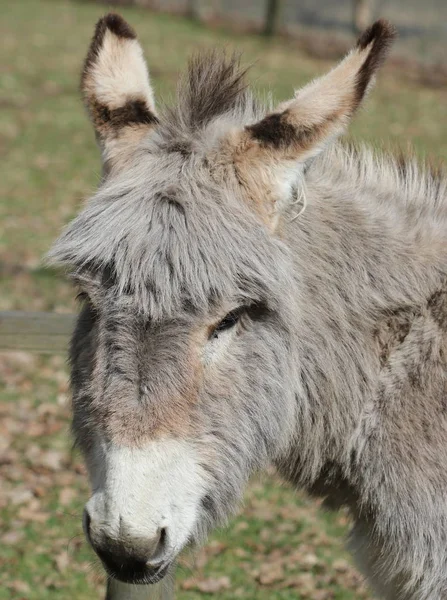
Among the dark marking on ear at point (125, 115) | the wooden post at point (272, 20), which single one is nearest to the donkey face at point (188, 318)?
the dark marking on ear at point (125, 115)

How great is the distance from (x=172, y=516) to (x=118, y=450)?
29 centimetres

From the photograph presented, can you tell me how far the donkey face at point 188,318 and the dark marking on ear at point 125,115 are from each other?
0.50 feet

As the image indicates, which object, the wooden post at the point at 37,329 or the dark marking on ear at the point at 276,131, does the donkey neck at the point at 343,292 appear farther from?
the wooden post at the point at 37,329

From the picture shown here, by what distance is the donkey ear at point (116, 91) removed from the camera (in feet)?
11.4

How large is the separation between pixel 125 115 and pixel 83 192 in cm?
989

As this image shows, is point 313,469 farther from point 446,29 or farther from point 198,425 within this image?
point 446,29

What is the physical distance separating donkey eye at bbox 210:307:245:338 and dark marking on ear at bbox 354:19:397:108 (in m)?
0.85

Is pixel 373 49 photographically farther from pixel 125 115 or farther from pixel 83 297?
pixel 83 297

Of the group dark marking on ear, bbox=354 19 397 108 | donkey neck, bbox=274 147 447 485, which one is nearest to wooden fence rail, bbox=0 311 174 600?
donkey neck, bbox=274 147 447 485

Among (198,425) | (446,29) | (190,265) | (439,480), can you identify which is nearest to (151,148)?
(190,265)

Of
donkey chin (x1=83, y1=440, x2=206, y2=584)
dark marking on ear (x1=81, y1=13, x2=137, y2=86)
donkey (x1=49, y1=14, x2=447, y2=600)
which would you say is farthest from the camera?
dark marking on ear (x1=81, y1=13, x2=137, y2=86)

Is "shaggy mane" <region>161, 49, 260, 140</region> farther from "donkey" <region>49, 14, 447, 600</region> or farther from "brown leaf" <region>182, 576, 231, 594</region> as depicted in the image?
"brown leaf" <region>182, 576, 231, 594</region>

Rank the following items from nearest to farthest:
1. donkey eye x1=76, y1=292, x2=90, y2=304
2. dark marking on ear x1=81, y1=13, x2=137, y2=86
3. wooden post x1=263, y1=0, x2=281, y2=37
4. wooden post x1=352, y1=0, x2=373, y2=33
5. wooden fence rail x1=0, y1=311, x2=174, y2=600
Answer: donkey eye x1=76, y1=292, x2=90, y2=304 → dark marking on ear x1=81, y1=13, x2=137, y2=86 → wooden fence rail x1=0, y1=311, x2=174, y2=600 → wooden post x1=263, y1=0, x2=281, y2=37 → wooden post x1=352, y1=0, x2=373, y2=33

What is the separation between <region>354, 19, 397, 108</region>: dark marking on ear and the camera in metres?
3.05
